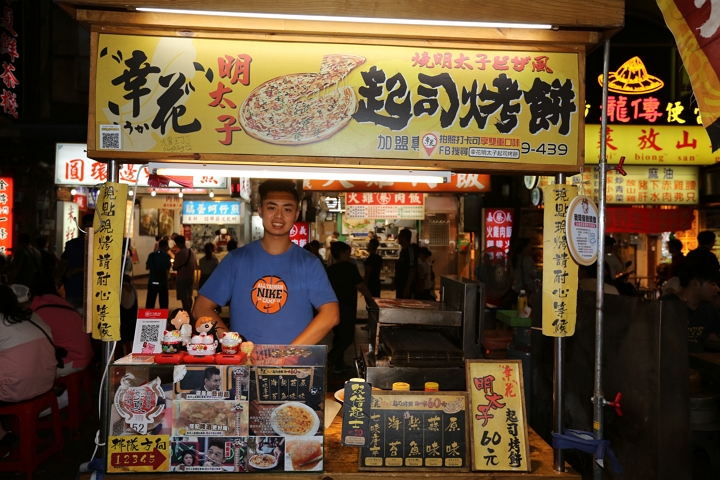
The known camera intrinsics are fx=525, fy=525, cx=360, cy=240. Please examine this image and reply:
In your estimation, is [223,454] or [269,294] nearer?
[223,454]

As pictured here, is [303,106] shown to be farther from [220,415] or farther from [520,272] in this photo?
[520,272]

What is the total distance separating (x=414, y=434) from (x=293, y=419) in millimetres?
625

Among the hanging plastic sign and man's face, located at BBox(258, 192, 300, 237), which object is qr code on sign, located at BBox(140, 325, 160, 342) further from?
the hanging plastic sign

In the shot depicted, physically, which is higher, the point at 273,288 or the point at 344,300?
the point at 273,288

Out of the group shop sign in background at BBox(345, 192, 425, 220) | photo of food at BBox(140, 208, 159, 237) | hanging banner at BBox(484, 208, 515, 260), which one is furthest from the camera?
photo of food at BBox(140, 208, 159, 237)

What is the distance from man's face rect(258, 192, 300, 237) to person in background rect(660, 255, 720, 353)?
4.26 metres

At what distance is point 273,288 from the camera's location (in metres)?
3.38

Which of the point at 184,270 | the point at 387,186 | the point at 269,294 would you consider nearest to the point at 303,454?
the point at 269,294

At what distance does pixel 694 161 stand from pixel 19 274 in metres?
12.0

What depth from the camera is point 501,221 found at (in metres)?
13.1

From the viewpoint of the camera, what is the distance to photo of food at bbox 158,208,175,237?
23.7m

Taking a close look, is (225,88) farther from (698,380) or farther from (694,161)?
(694,161)

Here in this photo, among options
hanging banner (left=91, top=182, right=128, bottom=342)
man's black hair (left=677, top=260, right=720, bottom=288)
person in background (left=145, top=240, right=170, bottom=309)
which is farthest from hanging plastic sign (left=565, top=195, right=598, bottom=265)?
person in background (left=145, top=240, right=170, bottom=309)

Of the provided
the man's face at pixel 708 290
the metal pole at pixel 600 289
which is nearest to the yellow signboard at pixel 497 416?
the metal pole at pixel 600 289
